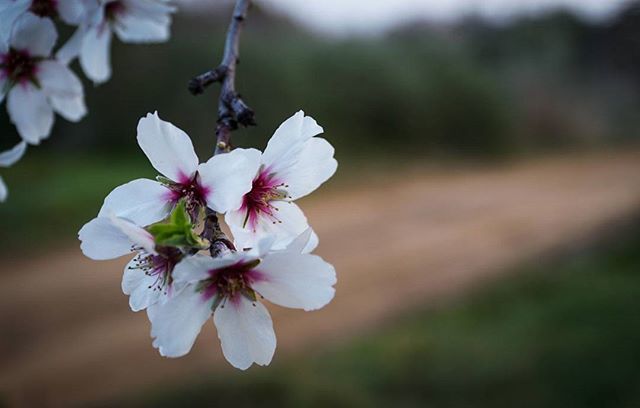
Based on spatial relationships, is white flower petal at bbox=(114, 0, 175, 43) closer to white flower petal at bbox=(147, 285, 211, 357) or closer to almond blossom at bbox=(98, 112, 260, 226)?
almond blossom at bbox=(98, 112, 260, 226)

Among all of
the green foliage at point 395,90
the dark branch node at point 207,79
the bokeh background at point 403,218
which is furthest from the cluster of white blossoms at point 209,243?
the green foliage at point 395,90

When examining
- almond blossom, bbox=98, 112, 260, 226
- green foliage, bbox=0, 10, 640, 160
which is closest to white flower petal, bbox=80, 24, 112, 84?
almond blossom, bbox=98, 112, 260, 226

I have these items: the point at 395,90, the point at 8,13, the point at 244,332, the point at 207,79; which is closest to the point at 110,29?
the point at 8,13

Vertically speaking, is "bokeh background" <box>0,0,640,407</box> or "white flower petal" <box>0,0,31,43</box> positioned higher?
"white flower petal" <box>0,0,31,43</box>

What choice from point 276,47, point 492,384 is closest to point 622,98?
point 276,47

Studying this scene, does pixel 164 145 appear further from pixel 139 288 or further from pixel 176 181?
pixel 139 288

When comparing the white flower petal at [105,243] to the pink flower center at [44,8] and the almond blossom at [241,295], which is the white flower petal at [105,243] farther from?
the pink flower center at [44,8]
